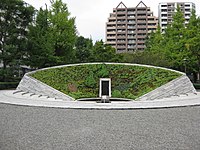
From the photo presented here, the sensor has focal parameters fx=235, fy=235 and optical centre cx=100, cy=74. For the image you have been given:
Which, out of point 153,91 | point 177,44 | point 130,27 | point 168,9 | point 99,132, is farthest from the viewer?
point 168,9

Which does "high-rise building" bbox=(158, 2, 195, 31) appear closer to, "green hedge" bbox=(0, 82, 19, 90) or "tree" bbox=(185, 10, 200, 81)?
"tree" bbox=(185, 10, 200, 81)

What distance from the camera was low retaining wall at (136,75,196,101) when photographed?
1415cm

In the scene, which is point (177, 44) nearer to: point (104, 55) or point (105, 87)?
point (104, 55)

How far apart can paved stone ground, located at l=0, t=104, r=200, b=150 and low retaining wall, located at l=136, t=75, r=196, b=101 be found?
6390mm

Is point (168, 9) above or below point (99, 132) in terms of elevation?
above

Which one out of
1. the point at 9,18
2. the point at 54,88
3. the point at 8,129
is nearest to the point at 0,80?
the point at 9,18

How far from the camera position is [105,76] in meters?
15.8

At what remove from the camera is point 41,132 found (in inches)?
218

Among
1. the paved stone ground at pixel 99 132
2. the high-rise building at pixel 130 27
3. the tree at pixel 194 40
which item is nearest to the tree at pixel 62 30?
the tree at pixel 194 40

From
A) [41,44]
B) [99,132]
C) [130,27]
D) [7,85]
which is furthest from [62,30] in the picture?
[130,27]

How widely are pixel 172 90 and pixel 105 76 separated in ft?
14.3

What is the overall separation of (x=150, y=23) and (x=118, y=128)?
64.8m

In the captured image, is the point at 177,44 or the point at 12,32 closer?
the point at 12,32

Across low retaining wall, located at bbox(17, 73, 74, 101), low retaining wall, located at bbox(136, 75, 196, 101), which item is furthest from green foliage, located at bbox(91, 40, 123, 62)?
low retaining wall, located at bbox(136, 75, 196, 101)
